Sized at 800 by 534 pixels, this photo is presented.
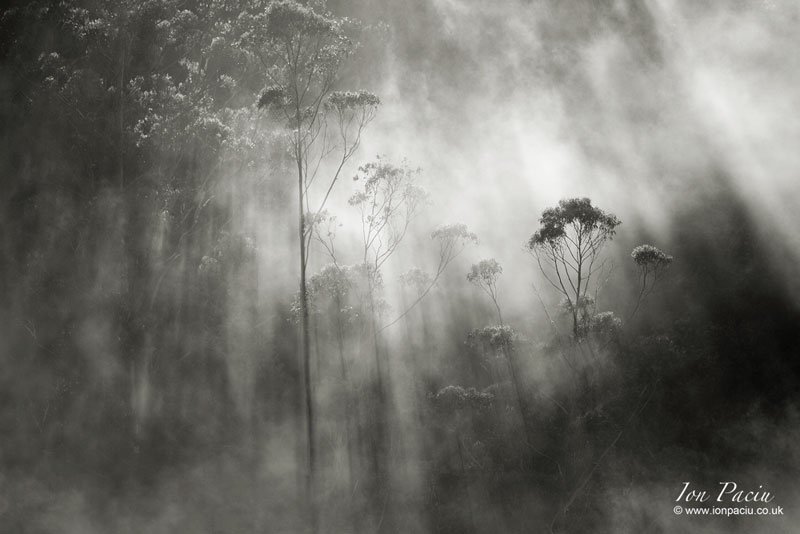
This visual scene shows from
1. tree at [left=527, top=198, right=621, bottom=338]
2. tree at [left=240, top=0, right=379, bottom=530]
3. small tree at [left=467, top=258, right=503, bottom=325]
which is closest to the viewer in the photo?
tree at [left=240, top=0, right=379, bottom=530]

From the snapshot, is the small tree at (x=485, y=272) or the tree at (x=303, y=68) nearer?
the tree at (x=303, y=68)

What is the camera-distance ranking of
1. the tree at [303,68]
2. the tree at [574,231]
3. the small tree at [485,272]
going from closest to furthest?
the tree at [303,68] < the tree at [574,231] < the small tree at [485,272]

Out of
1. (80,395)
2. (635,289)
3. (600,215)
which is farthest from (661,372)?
(80,395)

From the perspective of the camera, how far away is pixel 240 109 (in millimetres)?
15297

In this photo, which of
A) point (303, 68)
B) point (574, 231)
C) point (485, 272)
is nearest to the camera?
point (303, 68)

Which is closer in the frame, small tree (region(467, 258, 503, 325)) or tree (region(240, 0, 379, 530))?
tree (region(240, 0, 379, 530))

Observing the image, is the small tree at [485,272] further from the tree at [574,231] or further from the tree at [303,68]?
the tree at [303,68]

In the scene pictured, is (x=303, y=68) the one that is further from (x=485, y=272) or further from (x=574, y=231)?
(x=485, y=272)

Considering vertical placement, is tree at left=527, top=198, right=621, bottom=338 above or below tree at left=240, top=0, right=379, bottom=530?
below

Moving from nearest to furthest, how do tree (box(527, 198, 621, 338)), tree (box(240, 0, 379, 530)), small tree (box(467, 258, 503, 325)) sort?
tree (box(240, 0, 379, 530)) → tree (box(527, 198, 621, 338)) → small tree (box(467, 258, 503, 325))

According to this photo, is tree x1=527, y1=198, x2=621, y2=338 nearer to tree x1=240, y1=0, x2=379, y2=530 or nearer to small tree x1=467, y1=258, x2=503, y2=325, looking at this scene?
small tree x1=467, y1=258, x2=503, y2=325

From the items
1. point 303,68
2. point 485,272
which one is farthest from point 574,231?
point 303,68

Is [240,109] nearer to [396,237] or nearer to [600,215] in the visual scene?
[396,237]

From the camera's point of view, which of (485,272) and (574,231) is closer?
(574,231)
